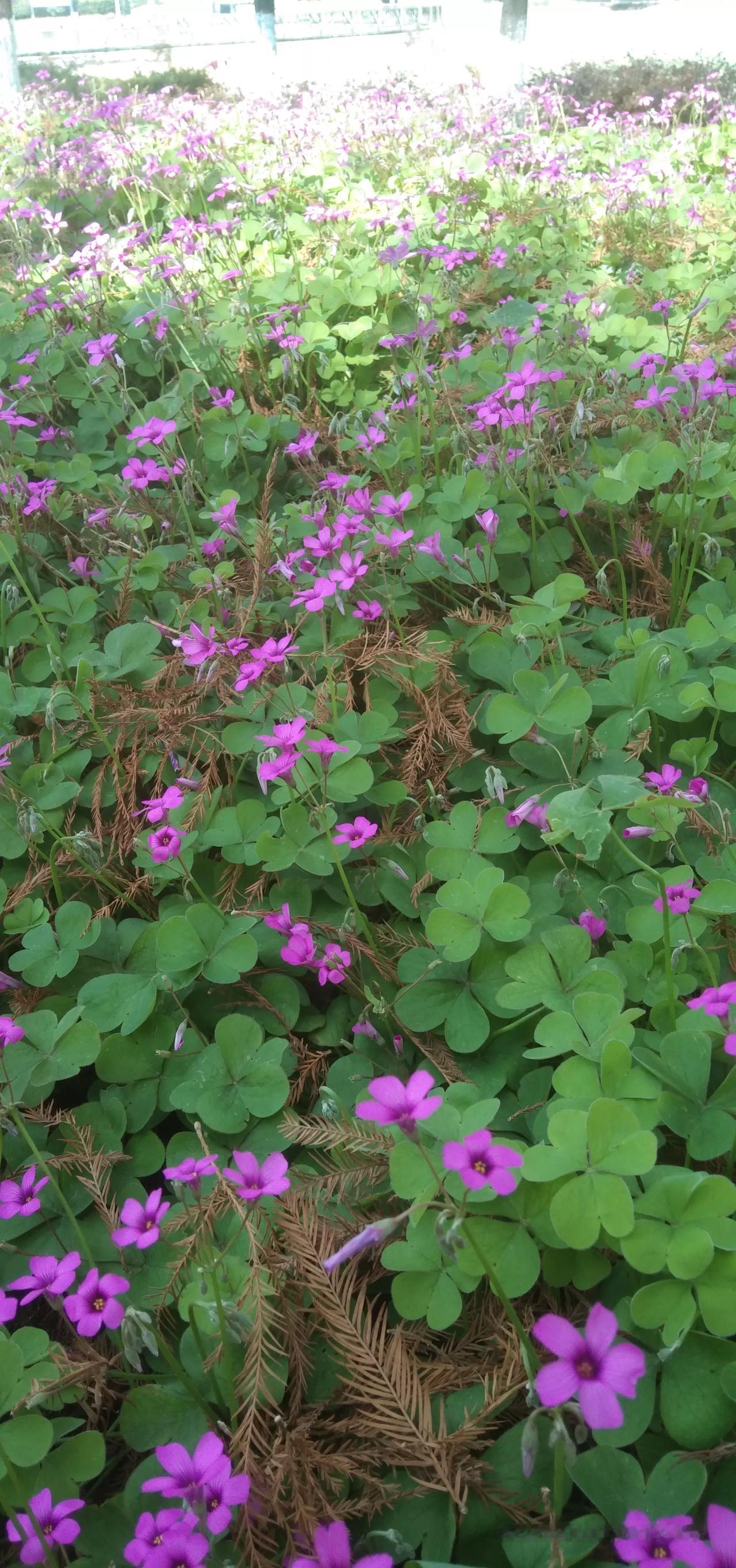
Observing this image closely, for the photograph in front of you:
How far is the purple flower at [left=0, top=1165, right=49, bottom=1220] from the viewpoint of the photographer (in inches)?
51.3

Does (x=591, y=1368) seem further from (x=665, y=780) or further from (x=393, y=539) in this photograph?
(x=393, y=539)

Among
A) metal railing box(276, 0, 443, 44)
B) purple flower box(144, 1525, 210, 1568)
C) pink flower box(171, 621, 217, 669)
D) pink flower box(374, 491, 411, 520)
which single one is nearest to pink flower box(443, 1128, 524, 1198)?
purple flower box(144, 1525, 210, 1568)

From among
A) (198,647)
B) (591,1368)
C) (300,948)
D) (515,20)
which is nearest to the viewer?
(591,1368)

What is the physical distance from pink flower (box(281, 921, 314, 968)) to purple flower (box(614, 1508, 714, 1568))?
2.82ft

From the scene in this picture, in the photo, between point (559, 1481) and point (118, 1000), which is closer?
point (559, 1481)

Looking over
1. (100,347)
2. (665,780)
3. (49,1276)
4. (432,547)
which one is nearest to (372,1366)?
(49,1276)

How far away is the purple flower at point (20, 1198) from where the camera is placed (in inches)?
51.3

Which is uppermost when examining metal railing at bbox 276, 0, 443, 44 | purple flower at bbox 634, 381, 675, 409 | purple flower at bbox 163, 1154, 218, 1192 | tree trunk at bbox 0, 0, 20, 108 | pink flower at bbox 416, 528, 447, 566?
metal railing at bbox 276, 0, 443, 44

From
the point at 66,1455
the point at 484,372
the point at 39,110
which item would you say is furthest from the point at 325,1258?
the point at 39,110

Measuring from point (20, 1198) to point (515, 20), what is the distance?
12.1m

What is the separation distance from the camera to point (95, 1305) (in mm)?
1182

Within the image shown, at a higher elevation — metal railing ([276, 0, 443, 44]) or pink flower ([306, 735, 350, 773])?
metal railing ([276, 0, 443, 44])

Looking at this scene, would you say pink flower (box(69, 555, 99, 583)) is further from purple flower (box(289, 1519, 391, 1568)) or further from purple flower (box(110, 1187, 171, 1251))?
purple flower (box(289, 1519, 391, 1568))

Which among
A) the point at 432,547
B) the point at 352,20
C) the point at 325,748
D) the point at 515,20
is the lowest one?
the point at 325,748
